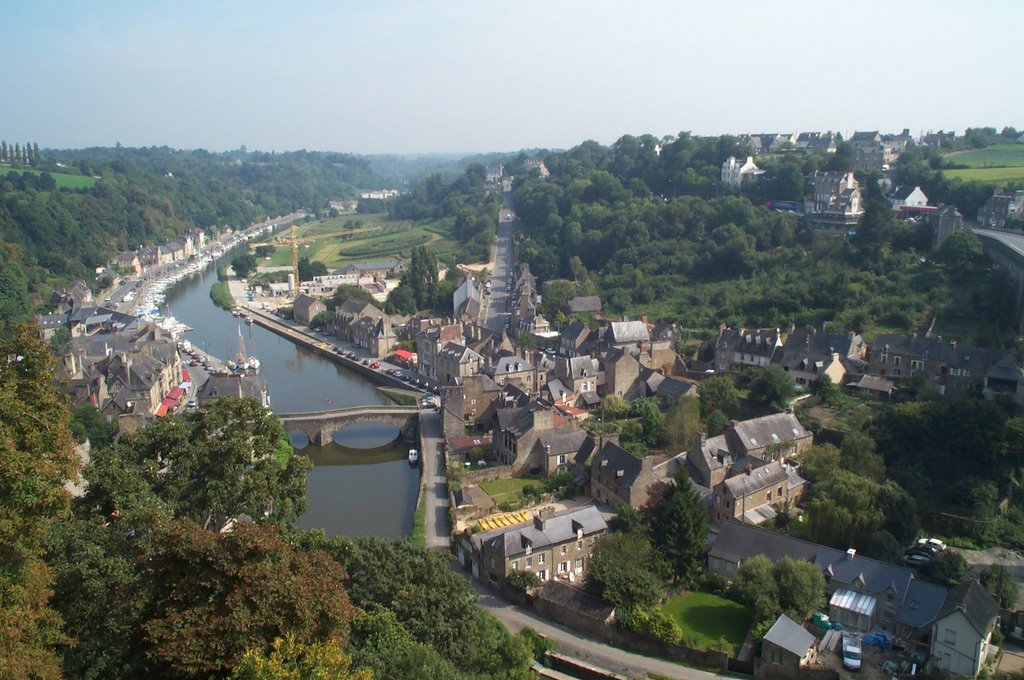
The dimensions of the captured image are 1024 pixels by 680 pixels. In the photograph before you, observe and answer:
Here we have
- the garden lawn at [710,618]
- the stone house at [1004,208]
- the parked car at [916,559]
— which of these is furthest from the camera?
the stone house at [1004,208]

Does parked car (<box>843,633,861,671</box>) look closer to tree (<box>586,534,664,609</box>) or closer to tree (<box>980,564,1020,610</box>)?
tree (<box>980,564,1020,610</box>)

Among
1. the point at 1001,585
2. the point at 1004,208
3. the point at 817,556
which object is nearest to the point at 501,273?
the point at 1004,208

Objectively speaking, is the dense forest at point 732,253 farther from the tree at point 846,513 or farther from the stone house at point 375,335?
the tree at point 846,513

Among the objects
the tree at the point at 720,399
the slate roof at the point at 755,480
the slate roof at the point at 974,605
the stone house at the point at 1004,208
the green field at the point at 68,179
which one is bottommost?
the slate roof at the point at 974,605

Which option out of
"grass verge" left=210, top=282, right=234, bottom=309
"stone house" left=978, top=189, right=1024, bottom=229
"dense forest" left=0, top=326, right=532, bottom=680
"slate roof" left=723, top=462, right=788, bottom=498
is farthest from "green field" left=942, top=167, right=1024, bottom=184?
"grass verge" left=210, top=282, right=234, bottom=309

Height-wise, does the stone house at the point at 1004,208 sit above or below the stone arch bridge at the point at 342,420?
above

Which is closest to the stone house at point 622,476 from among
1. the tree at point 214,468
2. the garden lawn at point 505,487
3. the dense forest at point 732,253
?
the garden lawn at point 505,487

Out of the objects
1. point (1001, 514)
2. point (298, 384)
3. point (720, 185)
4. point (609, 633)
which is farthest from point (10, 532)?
point (720, 185)
